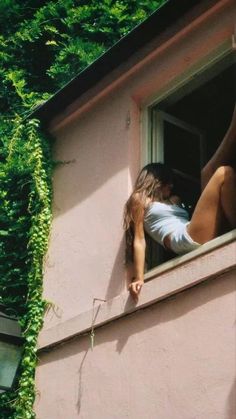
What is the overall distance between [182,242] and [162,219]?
0.43 metres

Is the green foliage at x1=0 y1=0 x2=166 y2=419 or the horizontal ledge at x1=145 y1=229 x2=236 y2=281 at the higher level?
the green foliage at x1=0 y1=0 x2=166 y2=419

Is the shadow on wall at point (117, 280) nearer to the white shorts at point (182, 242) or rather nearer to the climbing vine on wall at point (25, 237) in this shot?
the white shorts at point (182, 242)

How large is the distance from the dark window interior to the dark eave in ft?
1.85

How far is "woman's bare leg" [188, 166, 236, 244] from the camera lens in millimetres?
5453

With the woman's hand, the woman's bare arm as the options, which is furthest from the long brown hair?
the woman's hand

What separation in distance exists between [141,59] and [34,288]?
7.61 ft

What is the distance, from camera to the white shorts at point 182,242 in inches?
216

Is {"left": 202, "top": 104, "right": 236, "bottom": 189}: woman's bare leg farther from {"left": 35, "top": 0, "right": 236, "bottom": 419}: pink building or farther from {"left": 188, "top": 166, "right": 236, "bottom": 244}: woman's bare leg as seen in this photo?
{"left": 35, "top": 0, "right": 236, "bottom": 419}: pink building

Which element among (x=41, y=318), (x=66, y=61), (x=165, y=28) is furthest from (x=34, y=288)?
(x=66, y=61)

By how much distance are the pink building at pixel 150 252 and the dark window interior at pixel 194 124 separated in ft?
0.05

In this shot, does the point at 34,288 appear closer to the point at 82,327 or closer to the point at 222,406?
the point at 82,327

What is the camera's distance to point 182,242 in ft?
18.3

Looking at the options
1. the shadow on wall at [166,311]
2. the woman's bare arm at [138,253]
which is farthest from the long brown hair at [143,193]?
the shadow on wall at [166,311]

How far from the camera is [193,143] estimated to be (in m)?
6.93
